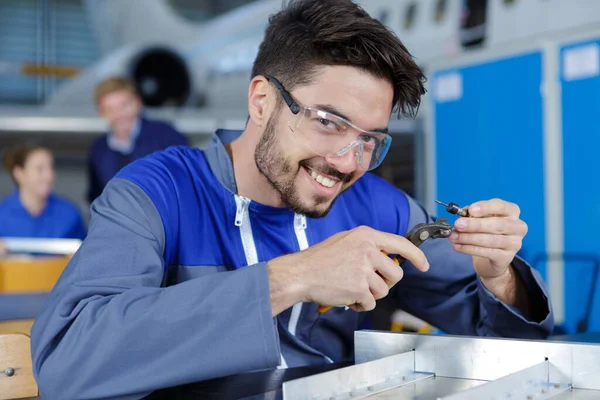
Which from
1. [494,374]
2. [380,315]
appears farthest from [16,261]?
[494,374]

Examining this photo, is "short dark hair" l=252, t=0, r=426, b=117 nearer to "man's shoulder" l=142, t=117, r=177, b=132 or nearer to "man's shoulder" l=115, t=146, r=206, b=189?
"man's shoulder" l=115, t=146, r=206, b=189

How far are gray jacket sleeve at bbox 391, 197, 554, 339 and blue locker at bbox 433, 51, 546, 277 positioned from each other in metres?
2.70

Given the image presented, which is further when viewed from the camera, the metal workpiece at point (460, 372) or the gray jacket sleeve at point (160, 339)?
the gray jacket sleeve at point (160, 339)

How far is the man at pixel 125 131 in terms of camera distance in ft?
13.6

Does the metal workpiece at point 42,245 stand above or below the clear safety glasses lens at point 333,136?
below

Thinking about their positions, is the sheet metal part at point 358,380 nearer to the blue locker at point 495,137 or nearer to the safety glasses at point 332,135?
the safety glasses at point 332,135

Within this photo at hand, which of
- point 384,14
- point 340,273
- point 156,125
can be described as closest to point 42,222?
point 156,125

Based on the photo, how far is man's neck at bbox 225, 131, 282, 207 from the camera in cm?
129

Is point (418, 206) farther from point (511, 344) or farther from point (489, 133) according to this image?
point (489, 133)

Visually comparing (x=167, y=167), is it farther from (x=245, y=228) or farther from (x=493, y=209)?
(x=493, y=209)

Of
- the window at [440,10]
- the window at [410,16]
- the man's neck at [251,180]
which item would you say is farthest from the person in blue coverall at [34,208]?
the window at [410,16]

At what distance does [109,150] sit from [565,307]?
2606 millimetres

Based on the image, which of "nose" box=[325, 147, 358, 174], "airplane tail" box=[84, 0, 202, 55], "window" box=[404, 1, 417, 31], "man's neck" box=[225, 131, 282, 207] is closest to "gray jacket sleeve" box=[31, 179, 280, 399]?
"nose" box=[325, 147, 358, 174]

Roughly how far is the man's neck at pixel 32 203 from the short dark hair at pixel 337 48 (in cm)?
355
